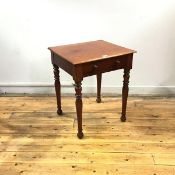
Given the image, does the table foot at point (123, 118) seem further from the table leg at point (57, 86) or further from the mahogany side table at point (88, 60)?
the table leg at point (57, 86)

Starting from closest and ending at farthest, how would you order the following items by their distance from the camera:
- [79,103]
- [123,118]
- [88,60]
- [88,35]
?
1. [88,60]
2. [79,103]
3. [123,118]
4. [88,35]

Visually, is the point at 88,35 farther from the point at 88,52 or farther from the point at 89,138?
the point at 89,138

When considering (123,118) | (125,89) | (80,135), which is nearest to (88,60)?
(125,89)

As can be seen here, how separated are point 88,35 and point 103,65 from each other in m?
0.76

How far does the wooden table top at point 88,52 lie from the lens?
187 centimetres

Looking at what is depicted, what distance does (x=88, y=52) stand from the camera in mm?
1995

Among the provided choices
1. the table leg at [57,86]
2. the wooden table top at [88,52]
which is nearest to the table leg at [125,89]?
the wooden table top at [88,52]

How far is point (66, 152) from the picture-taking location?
1.94m

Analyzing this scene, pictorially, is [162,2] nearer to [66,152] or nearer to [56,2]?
[56,2]

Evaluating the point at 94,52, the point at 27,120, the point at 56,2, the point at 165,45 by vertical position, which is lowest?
the point at 27,120

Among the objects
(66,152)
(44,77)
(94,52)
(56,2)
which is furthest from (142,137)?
(56,2)

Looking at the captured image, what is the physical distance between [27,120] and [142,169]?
1.04m

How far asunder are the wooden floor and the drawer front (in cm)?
50

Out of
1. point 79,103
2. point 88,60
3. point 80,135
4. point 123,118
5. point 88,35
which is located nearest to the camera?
point 88,60
